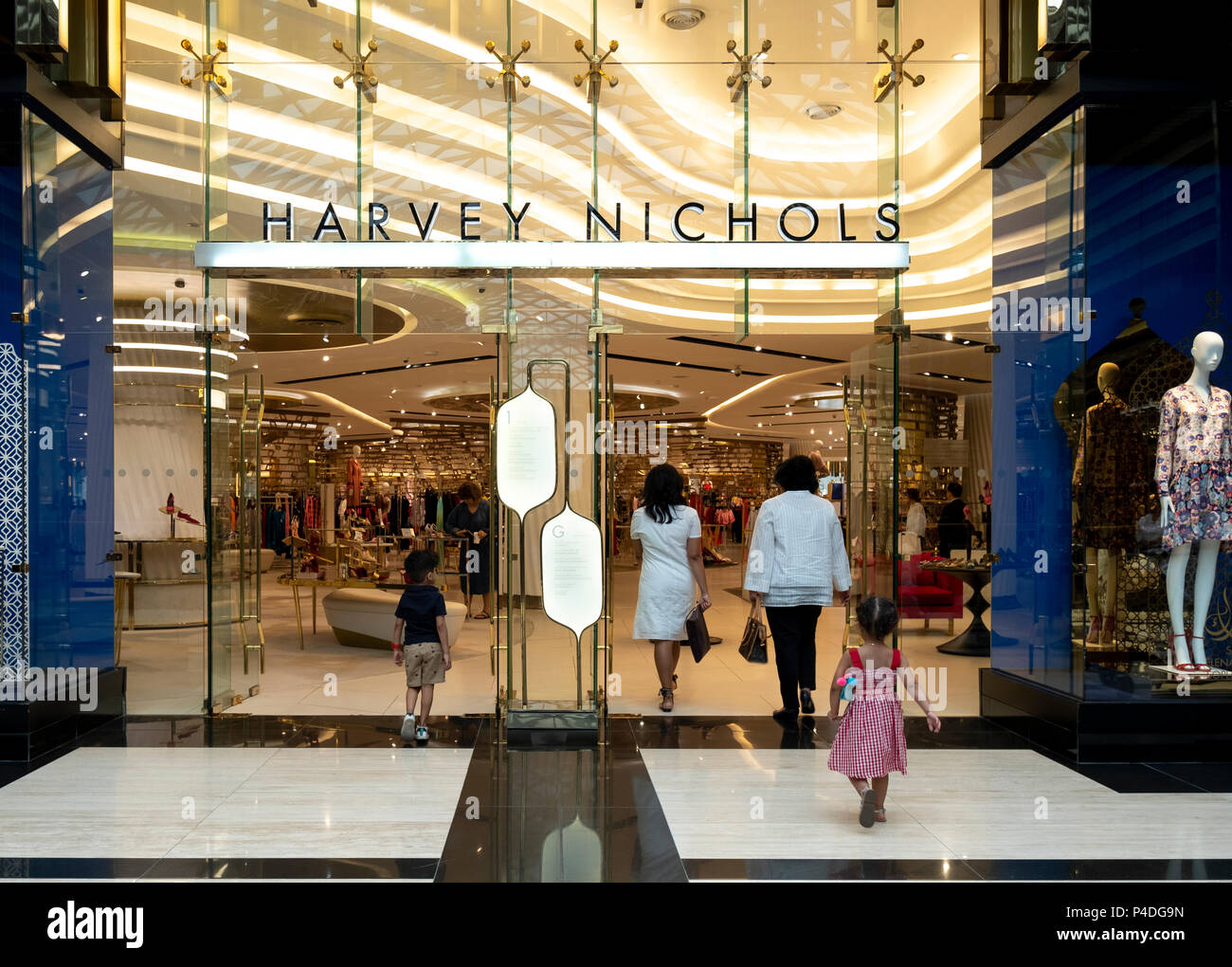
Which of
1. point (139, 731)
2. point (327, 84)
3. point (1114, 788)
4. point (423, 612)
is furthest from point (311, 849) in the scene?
point (327, 84)

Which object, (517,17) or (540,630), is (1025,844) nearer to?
(540,630)

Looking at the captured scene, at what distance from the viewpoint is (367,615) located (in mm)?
7738

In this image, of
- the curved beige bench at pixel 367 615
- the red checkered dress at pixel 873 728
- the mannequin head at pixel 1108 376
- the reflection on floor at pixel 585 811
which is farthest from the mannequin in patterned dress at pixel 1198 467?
the curved beige bench at pixel 367 615

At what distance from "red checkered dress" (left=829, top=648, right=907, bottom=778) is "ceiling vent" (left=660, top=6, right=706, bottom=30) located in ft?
12.9

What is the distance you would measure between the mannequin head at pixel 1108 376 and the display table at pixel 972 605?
9.70ft

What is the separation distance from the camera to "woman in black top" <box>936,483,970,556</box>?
840 cm

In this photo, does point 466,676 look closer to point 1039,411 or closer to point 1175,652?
point 1039,411

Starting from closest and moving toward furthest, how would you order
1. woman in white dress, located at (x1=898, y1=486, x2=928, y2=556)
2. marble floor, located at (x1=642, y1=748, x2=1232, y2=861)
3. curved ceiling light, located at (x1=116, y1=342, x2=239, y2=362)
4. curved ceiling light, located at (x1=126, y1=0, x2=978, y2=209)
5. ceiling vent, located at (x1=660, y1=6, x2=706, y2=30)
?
marble floor, located at (x1=642, y1=748, x2=1232, y2=861), curved ceiling light, located at (x1=126, y1=0, x2=978, y2=209), ceiling vent, located at (x1=660, y1=6, x2=706, y2=30), curved ceiling light, located at (x1=116, y1=342, x2=239, y2=362), woman in white dress, located at (x1=898, y1=486, x2=928, y2=556)

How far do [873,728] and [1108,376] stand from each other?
269 cm

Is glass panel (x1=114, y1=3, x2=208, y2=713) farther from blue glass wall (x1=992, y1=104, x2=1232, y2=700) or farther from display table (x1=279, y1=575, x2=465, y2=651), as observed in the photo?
blue glass wall (x1=992, y1=104, x2=1232, y2=700)

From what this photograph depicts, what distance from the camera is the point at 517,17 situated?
5.36 meters

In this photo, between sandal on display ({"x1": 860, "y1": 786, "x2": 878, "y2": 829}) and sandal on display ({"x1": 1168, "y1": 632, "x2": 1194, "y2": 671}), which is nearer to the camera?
sandal on display ({"x1": 860, "y1": 786, "x2": 878, "y2": 829})

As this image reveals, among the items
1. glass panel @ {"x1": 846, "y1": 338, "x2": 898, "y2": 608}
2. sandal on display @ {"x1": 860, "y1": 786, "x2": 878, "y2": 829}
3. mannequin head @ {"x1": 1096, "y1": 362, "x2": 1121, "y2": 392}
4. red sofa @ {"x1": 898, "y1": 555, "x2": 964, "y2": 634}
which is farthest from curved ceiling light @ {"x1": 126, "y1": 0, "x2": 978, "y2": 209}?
red sofa @ {"x1": 898, "y1": 555, "x2": 964, "y2": 634}

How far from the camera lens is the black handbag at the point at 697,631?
5553mm
